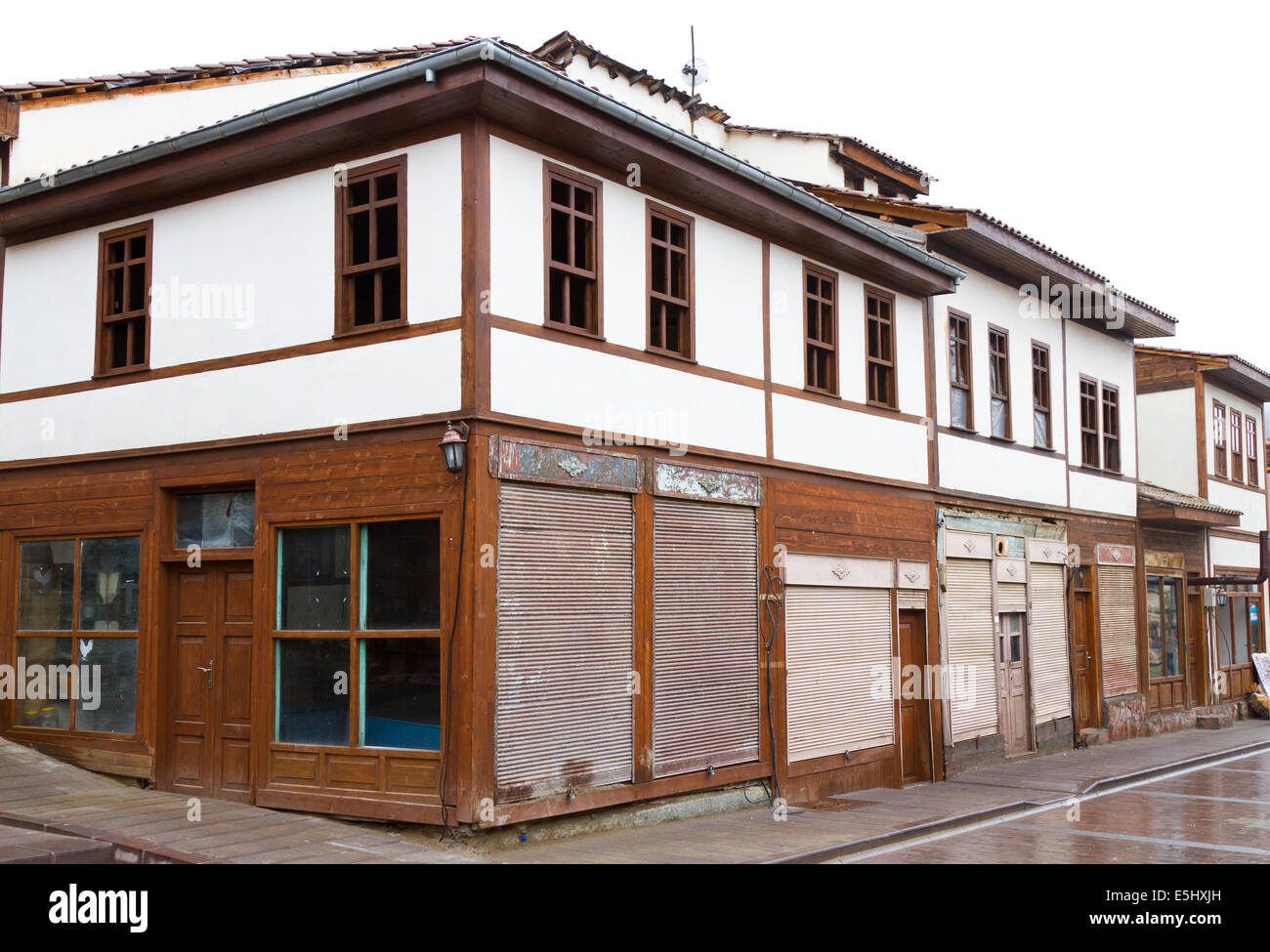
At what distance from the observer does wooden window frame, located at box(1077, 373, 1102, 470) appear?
22094 millimetres

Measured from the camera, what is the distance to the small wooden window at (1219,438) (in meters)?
27.6

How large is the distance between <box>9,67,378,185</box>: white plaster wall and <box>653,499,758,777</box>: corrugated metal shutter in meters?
7.20

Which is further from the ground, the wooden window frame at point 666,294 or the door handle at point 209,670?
the wooden window frame at point 666,294

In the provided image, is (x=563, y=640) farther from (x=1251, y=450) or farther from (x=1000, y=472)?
(x=1251, y=450)

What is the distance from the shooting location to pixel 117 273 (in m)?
13.3

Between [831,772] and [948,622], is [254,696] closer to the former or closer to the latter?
[831,772]

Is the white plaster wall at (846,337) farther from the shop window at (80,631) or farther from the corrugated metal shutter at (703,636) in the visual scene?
the shop window at (80,631)

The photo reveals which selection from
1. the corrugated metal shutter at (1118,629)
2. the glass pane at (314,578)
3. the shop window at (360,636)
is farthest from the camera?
the corrugated metal shutter at (1118,629)

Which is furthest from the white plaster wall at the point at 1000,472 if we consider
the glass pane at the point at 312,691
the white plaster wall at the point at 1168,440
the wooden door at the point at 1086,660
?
the glass pane at the point at 312,691

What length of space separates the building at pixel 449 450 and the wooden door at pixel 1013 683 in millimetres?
2010

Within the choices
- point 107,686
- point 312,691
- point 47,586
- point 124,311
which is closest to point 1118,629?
point 312,691

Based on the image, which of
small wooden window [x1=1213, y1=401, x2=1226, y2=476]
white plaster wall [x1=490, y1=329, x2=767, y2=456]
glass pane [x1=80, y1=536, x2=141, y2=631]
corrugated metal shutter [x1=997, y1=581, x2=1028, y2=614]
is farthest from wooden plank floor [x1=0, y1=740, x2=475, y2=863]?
small wooden window [x1=1213, y1=401, x2=1226, y2=476]
